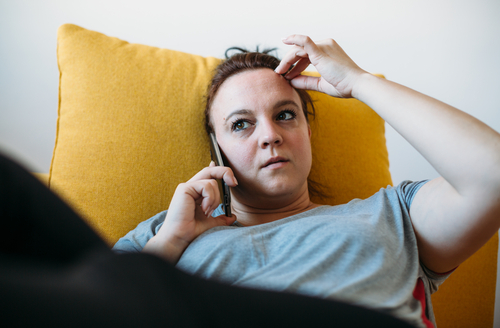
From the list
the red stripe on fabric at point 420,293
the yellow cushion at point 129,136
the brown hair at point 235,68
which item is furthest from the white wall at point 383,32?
the red stripe on fabric at point 420,293

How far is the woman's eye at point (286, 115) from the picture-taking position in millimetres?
989

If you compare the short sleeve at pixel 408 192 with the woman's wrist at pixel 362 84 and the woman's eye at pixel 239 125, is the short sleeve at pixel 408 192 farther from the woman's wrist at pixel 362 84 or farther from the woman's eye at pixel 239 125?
the woman's eye at pixel 239 125

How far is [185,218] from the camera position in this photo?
2.61 feet

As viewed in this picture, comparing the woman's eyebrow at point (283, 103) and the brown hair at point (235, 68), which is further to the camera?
the brown hair at point (235, 68)

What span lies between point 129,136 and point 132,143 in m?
0.03

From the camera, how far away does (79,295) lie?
0.36 meters

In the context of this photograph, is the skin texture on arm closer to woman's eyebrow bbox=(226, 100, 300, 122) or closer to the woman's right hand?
woman's eyebrow bbox=(226, 100, 300, 122)

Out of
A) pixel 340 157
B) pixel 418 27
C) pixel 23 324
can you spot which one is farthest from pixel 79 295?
pixel 418 27

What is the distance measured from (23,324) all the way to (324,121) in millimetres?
1203

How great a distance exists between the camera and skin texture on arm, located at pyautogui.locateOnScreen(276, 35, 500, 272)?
Result: 0.60 m

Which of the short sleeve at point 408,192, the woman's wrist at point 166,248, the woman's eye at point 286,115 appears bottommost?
the woman's wrist at point 166,248

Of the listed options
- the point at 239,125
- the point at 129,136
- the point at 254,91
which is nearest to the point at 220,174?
the point at 239,125

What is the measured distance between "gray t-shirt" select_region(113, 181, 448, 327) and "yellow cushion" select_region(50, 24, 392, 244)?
0.39m

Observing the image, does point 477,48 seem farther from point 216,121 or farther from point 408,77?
point 216,121
